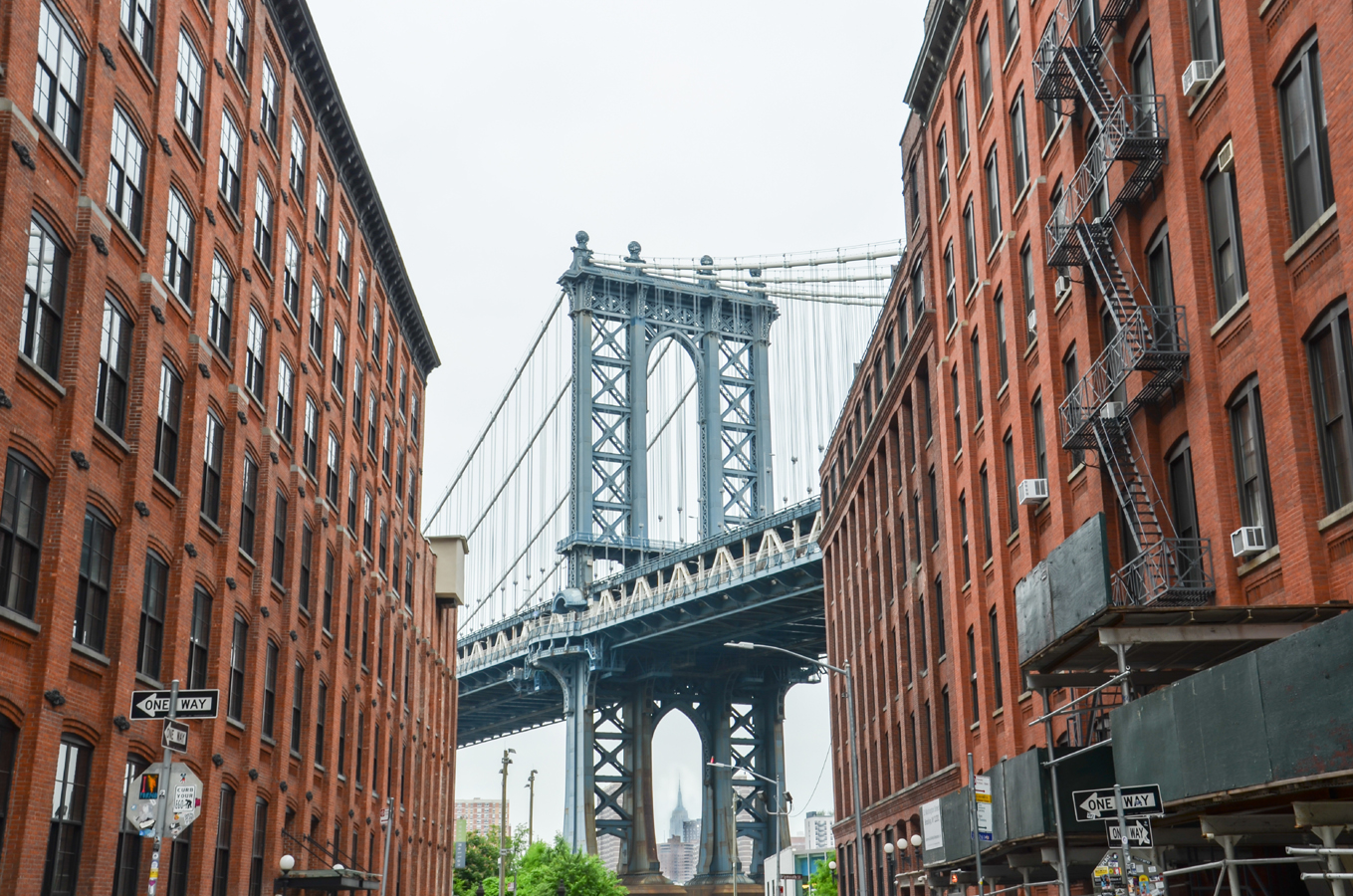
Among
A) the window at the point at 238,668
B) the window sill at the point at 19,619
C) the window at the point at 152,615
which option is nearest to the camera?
the window sill at the point at 19,619

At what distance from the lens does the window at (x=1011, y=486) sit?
34.8 m

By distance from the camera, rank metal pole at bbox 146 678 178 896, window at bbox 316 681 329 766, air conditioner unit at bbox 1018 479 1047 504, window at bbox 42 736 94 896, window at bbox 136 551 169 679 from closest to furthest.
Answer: metal pole at bbox 146 678 178 896 → window at bbox 42 736 94 896 → window at bbox 136 551 169 679 → air conditioner unit at bbox 1018 479 1047 504 → window at bbox 316 681 329 766

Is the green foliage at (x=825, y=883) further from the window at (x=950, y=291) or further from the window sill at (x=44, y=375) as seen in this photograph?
the window sill at (x=44, y=375)

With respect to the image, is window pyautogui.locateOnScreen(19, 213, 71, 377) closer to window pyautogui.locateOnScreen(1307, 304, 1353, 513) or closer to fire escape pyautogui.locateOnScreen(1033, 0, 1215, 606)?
fire escape pyautogui.locateOnScreen(1033, 0, 1215, 606)

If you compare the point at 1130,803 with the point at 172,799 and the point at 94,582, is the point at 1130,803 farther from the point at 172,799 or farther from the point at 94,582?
the point at 94,582

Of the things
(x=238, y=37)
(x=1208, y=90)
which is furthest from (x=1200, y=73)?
(x=238, y=37)

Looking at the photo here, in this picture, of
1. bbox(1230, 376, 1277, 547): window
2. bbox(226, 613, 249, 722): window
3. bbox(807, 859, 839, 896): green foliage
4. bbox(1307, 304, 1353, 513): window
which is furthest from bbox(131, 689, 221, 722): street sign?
bbox(807, 859, 839, 896): green foliage

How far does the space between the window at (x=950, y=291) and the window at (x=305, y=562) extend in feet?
61.6

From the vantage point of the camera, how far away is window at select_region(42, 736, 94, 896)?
→ 23172 mm

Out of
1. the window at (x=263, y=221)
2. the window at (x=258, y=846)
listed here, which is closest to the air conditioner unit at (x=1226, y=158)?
the window at (x=263, y=221)

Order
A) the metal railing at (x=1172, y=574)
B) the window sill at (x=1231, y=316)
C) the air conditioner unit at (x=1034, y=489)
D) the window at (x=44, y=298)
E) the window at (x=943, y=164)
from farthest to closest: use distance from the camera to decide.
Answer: the window at (x=943, y=164), the air conditioner unit at (x=1034, y=489), the window at (x=44, y=298), the metal railing at (x=1172, y=574), the window sill at (x=1231, y=316)

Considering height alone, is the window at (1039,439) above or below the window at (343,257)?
below

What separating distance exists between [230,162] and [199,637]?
37.1 ft

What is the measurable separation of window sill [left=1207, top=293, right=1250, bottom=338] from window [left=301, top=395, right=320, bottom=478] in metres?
26.8
